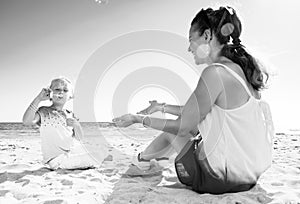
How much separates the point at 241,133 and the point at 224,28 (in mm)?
718

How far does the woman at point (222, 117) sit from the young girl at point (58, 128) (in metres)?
1.17

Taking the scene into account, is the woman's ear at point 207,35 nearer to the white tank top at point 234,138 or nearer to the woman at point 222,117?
the woman at point 222,117

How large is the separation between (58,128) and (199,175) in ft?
6.07

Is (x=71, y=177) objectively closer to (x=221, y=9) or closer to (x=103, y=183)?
(x=103, y=183)

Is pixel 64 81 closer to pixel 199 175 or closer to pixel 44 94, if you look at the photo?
pixel 44 94

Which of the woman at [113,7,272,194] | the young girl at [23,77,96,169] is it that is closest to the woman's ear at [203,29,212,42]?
the woman at [113,7,272,194]

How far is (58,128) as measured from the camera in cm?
327

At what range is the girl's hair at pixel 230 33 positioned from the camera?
1.98 metres

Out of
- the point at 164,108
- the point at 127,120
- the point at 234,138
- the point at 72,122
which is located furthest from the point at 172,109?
the point at 72,122

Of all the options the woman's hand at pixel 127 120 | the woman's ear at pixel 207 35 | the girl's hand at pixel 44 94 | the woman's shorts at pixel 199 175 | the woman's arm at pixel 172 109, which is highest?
the woman's ear at pixel 207 35

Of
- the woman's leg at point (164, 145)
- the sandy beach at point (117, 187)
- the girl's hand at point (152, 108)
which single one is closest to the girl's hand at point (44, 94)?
the sandy beach at point (117, 187)

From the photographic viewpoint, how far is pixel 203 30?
6.65 feet

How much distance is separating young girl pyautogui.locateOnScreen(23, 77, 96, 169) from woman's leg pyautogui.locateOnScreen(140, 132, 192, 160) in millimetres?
790

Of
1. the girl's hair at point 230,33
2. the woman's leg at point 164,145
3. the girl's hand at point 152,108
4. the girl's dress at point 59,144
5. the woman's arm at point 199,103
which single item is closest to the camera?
the woman's arm at point 199,103
